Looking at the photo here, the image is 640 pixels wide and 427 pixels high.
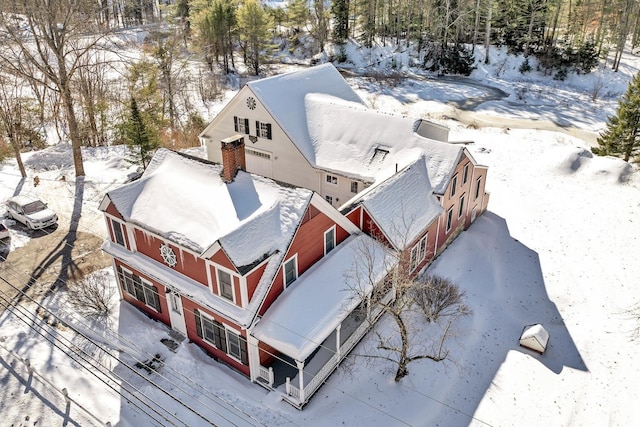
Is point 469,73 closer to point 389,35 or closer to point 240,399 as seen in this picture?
point 389,35

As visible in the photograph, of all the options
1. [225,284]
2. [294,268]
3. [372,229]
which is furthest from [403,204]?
[225,284]

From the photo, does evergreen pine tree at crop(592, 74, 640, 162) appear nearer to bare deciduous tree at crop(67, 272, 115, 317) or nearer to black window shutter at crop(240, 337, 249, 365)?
black window shutter at crop(240, 337, 249, 365)

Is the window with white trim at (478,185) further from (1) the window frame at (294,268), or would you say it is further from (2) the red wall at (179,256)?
(2) the red wall at (179,256)

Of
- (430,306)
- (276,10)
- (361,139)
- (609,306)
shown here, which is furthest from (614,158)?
(276,10)

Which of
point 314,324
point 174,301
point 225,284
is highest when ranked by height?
point 225,284

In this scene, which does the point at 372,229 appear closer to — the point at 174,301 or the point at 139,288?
the point at 174,301

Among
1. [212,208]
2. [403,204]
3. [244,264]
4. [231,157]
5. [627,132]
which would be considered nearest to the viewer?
[244,264]
